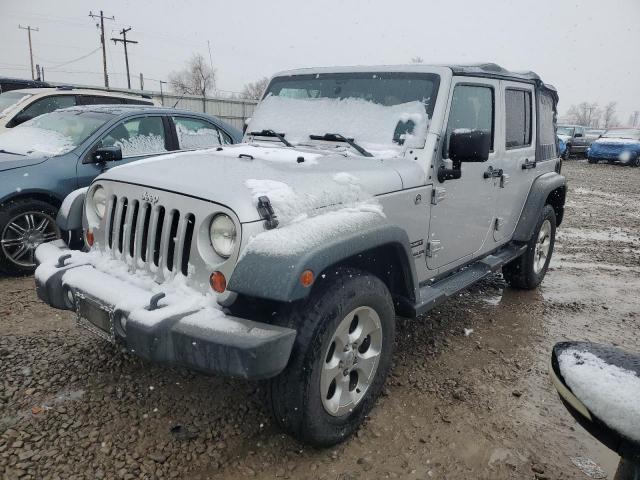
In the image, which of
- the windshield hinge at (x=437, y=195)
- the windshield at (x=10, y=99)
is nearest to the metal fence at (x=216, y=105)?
the windshield at (x=10, y=99)

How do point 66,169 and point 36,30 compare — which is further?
point 36,30

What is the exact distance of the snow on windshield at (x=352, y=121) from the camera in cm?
311

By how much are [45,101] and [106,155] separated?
3.37 metres

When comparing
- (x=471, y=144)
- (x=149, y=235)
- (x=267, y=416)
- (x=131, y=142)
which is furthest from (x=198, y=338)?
(x=131, y=142)

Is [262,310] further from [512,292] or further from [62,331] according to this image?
[512,292]

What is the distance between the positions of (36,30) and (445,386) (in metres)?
61.3

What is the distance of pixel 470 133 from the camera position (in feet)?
9.18

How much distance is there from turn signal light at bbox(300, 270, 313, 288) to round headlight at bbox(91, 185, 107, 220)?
151 cm

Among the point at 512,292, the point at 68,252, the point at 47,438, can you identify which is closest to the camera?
the point at 47,438

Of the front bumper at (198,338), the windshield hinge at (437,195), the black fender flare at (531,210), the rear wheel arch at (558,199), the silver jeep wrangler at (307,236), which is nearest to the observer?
the front bumper at (198,338)

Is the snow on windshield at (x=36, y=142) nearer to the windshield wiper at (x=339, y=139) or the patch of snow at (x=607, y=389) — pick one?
the windshield wiper at (x=339, y=139)

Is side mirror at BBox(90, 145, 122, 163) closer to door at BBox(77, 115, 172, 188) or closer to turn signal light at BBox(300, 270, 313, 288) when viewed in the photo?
door at BBox(77, 115, 172, 188)

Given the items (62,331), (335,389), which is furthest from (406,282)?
(62,331)

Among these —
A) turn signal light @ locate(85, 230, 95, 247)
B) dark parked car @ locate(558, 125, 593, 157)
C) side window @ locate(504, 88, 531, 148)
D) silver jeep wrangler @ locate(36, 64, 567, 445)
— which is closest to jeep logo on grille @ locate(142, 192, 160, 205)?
silver jeep wrangler @ locate(36, 64, 567, 445)
